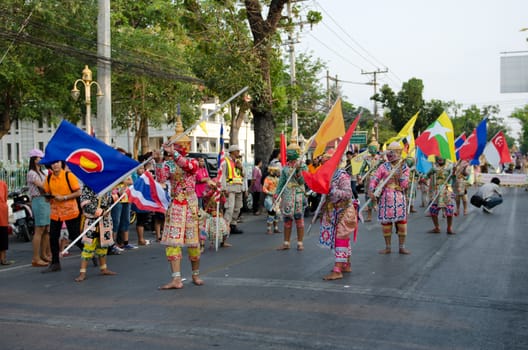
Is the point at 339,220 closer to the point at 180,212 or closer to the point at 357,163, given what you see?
the point at 180,212

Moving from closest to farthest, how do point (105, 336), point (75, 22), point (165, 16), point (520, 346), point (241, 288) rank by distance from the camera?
point (520, 346) → point (105, 336) → point (241, 288) → point (75, 22) → point (165, 16)

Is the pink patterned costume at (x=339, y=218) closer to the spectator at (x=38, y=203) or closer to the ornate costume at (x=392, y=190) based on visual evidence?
the ornate costume at (x=392, y=190)

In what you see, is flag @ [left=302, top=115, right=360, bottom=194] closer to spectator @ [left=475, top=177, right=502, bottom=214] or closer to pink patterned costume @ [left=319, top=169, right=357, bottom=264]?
pink patterned costume @ [left=319, top=169, right=357, bottom=264]

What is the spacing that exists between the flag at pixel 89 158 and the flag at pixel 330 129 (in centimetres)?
271

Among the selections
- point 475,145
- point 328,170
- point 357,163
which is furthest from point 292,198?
point 357,163

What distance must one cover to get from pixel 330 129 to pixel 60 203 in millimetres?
4196

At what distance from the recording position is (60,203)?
928 centimetres

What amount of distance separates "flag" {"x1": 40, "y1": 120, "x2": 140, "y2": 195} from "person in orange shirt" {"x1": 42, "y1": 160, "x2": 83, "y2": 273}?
1.08m

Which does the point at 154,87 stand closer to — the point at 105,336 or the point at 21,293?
the point at 21,293

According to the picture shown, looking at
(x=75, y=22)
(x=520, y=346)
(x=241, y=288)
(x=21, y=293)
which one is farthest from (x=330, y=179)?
(x=75, y=22)

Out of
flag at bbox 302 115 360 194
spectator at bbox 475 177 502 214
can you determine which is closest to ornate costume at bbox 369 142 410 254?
flag at bbox 302 115 360 194

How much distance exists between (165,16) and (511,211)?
21.1 m

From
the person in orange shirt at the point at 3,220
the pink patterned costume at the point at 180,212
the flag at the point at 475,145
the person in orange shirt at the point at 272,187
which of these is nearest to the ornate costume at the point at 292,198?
the person in orange shirt at the point at 272,187

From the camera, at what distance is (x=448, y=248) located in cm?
1096
